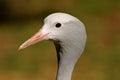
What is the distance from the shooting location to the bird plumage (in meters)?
2.52

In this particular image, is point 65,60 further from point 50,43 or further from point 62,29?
point 50,43

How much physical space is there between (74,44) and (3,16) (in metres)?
5.24

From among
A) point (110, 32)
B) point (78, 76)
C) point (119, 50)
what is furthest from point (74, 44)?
point (110, 32)

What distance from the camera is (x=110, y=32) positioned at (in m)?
6.70

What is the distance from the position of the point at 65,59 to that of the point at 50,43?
3.72 metres

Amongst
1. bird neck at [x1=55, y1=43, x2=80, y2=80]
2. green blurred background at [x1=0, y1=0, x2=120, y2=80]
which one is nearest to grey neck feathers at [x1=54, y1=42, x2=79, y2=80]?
bird neck at [x1=55, y1=43, x2=80, y2=80]

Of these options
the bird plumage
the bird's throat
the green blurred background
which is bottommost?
the bird's throat

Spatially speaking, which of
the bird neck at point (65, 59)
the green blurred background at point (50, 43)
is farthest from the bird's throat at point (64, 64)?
the green blurred background at point (50, 43)

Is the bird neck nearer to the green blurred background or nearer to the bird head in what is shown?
the bird head

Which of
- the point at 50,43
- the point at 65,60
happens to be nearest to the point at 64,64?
the point at 65,60

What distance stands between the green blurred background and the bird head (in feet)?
9.56

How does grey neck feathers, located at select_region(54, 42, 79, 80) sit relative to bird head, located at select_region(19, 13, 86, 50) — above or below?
below

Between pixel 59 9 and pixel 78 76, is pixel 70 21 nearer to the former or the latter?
pixel 78 76

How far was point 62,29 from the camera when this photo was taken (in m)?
2.56
